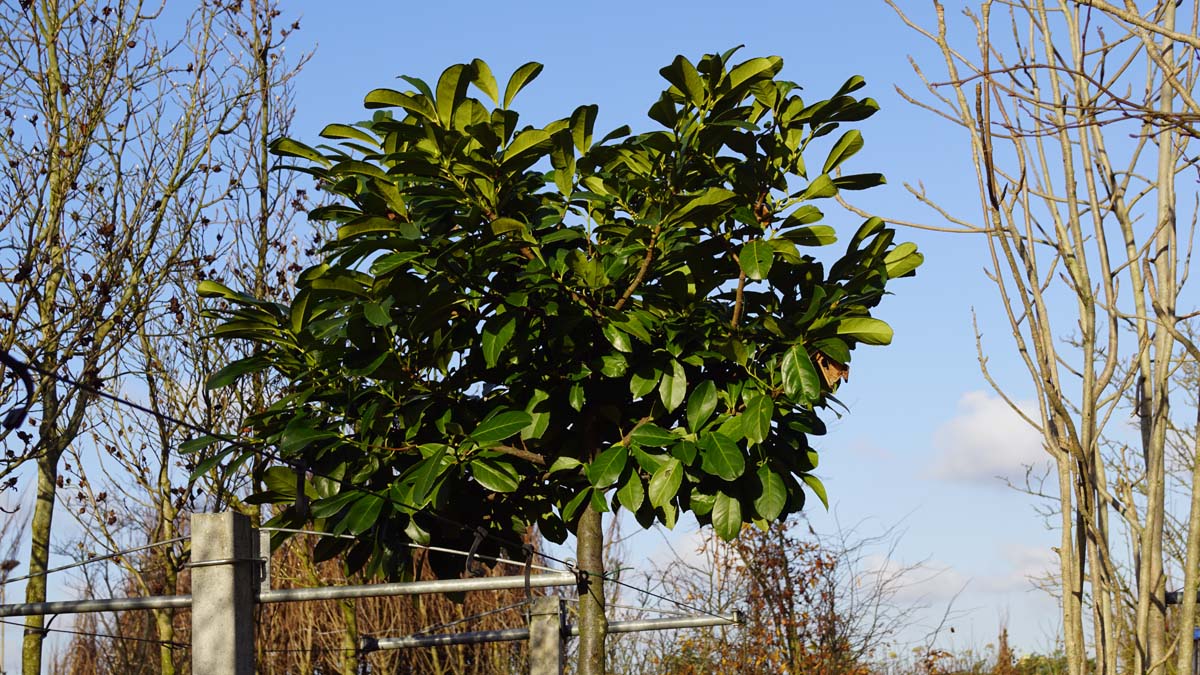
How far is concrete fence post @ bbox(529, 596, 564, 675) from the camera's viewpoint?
401 centimetres

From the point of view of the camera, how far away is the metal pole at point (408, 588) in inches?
125

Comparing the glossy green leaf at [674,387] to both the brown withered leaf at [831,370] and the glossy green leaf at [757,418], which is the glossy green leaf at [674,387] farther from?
the brown withered leaf at [831,370]

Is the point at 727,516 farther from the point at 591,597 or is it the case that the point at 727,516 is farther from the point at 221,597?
the point at 221,597

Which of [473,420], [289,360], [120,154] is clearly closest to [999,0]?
[473,420]

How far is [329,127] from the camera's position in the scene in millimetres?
2969

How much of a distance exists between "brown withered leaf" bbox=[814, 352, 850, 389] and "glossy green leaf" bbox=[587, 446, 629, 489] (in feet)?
1.72

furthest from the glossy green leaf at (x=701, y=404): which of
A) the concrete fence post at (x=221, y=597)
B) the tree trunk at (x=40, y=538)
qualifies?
the tree trunk at (x=40, y=538)

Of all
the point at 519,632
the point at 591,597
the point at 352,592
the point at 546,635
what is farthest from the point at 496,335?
the point at 519,632

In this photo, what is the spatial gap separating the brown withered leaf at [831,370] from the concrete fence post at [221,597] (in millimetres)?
1627

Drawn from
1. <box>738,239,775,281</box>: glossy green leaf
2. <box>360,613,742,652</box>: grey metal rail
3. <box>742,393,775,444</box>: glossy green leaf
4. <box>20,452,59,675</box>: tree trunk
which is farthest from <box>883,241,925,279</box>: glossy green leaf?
<box>20,452,59,675</box>: tree trunk

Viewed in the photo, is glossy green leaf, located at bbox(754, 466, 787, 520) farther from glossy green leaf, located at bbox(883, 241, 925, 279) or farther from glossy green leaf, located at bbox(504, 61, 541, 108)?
glossy green leaf, located at bbox(504, 61, 541, 108)

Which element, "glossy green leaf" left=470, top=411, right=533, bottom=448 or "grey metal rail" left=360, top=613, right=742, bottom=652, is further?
"grey metal rail" left=360, top=613, right=742, bottom=652

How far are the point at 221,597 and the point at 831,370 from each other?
173cm

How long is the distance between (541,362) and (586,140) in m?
0.60
